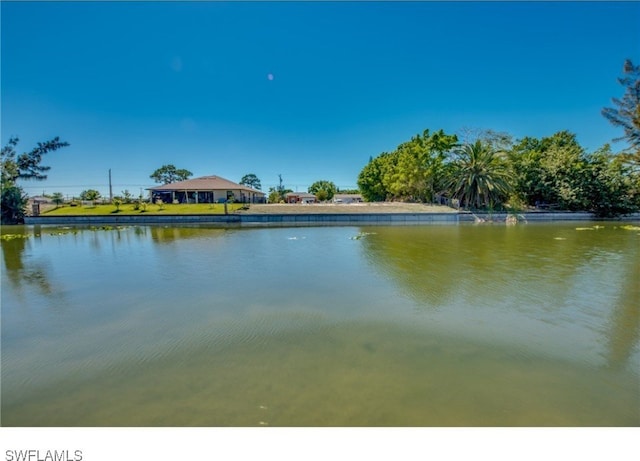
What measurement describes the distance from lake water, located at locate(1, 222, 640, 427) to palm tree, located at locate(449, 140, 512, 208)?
22.1m

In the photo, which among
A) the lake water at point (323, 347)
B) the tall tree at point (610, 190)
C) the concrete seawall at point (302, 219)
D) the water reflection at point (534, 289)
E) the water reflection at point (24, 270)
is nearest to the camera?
the lake water at point (323, 347)

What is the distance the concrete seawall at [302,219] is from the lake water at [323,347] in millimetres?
16810

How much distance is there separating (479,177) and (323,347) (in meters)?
29.3

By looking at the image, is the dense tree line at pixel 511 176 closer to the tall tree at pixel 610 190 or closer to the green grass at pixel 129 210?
the tall tree at pixel 610 190

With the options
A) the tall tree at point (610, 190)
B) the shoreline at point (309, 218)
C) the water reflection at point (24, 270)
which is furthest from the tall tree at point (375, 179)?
the water reflection at point (24, 270)

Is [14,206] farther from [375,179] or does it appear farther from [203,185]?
[375,179]

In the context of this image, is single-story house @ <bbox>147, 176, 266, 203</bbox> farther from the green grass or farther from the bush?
the bush

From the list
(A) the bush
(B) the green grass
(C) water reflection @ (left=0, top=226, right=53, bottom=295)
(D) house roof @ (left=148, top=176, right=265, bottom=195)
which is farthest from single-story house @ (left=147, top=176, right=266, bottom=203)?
(C) water reflection @ (left=0, top=226, right=53, bottom=295)

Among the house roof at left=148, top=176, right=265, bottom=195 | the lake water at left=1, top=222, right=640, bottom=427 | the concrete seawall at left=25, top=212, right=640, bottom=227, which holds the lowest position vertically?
the lake water at left=1, top=222, right=640, bottom=427

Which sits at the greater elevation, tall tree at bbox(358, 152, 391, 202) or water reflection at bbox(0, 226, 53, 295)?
tall tree at bbox(358, 152, 391, 202)

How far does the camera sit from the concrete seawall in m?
24.7

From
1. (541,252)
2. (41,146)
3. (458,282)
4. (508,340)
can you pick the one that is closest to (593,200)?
(541,252)

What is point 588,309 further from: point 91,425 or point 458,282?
point 91,425

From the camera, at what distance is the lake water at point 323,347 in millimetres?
2641
